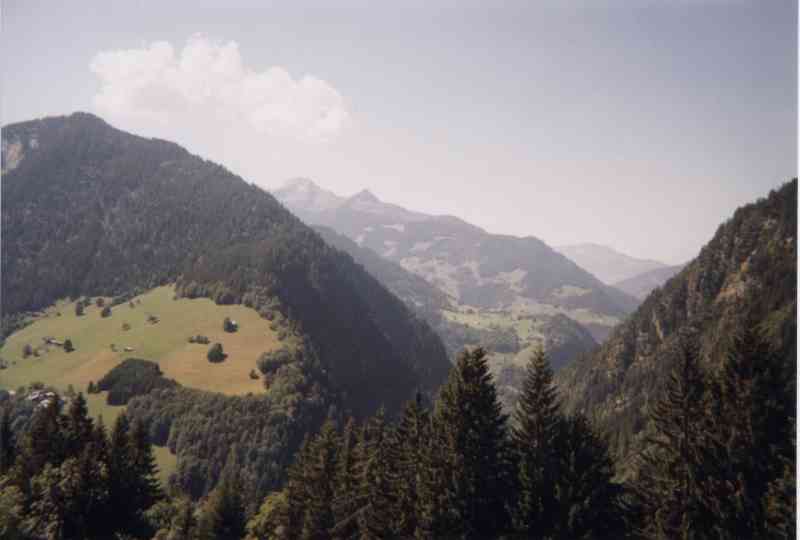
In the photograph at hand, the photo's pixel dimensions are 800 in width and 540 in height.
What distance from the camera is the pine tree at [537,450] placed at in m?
41.3

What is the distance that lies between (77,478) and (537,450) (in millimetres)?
43040

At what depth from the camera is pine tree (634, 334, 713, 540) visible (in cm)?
3622

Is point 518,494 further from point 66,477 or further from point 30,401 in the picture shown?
point 30,401

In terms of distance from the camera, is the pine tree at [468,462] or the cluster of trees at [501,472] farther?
the pine tree at [468,462]

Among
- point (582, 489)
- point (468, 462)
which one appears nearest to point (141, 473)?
point (468, 462)

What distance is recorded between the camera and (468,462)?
1688 inches

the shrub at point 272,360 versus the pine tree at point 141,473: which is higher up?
the pine tree at point 141,473

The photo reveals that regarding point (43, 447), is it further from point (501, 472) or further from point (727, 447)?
point (727, 447)

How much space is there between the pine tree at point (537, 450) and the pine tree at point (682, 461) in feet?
21.7

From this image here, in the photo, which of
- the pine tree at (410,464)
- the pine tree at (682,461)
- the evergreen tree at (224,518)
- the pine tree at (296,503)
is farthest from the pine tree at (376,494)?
the evergreen tree at (224,518)

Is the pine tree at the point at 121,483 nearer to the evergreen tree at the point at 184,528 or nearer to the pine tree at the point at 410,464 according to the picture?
the evergreen tree at the point at 184,528

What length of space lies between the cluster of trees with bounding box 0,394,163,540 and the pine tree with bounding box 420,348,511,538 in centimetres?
3355

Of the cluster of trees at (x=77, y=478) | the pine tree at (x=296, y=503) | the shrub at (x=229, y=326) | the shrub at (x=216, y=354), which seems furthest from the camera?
the shrub at (x=229, y=326)

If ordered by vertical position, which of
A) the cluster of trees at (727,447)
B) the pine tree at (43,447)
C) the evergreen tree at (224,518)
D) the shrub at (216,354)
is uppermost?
the cluster of trees at (727,447)
